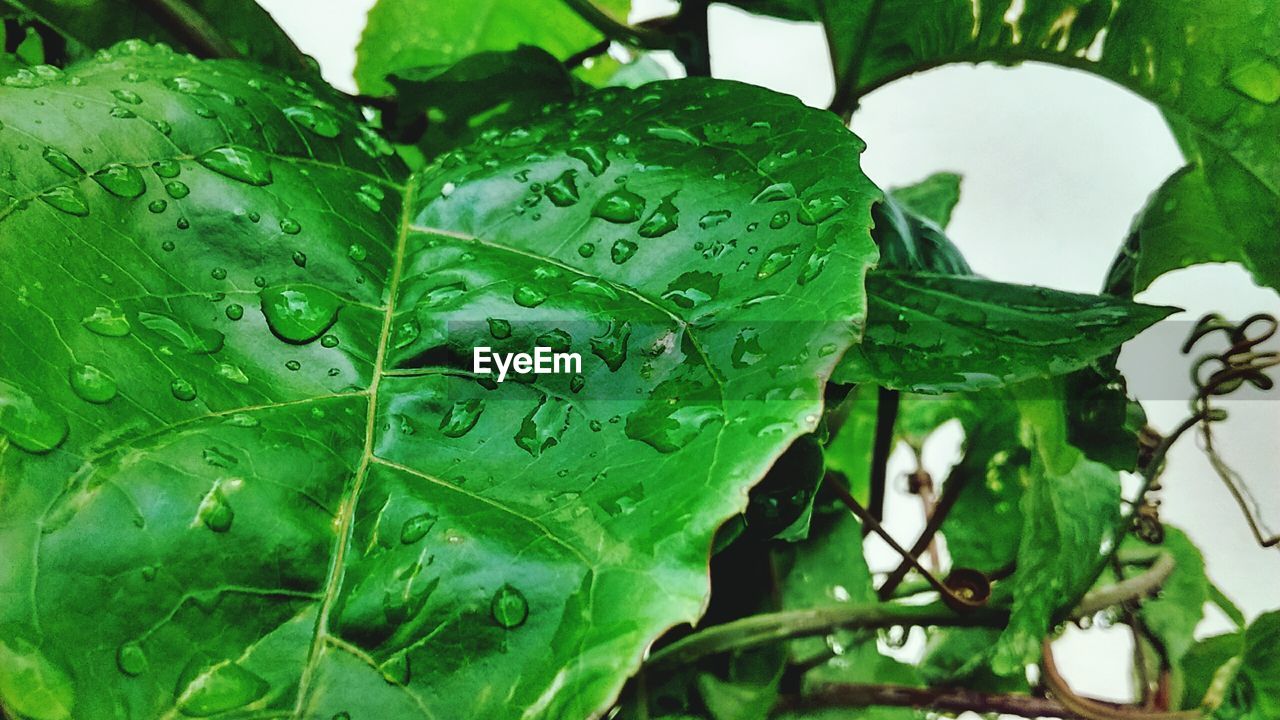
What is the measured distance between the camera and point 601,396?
271 millimetres

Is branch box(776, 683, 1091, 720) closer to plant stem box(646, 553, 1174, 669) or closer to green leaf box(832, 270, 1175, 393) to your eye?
plant stem box(646, 553, 1174, 669)

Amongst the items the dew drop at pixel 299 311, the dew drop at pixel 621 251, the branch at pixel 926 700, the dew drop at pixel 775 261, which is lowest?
the branch at pixel 926 700

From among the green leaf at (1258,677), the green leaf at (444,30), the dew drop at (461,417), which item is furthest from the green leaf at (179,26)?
the green leaf at (1258,677)

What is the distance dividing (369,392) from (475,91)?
0.31 metres

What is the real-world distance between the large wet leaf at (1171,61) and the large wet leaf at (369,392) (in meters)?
0.18

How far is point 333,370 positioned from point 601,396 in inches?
3.3

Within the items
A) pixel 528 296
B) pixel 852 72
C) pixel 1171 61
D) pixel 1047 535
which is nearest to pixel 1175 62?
pixel 1171 61

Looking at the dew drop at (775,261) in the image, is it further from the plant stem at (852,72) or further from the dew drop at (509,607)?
the plant stem at (852,72)

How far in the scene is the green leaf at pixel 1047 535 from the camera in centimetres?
50

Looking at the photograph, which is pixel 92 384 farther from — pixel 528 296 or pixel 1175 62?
pixel 1175 62

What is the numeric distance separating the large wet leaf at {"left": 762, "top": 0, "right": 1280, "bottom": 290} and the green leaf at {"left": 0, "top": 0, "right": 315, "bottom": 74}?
0.28 metres

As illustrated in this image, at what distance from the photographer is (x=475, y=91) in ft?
1.72

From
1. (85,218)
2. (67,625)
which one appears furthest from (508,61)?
(67,625)

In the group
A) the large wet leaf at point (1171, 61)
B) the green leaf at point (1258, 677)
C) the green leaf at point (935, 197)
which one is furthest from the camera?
the green leaf at point (935, 197)
